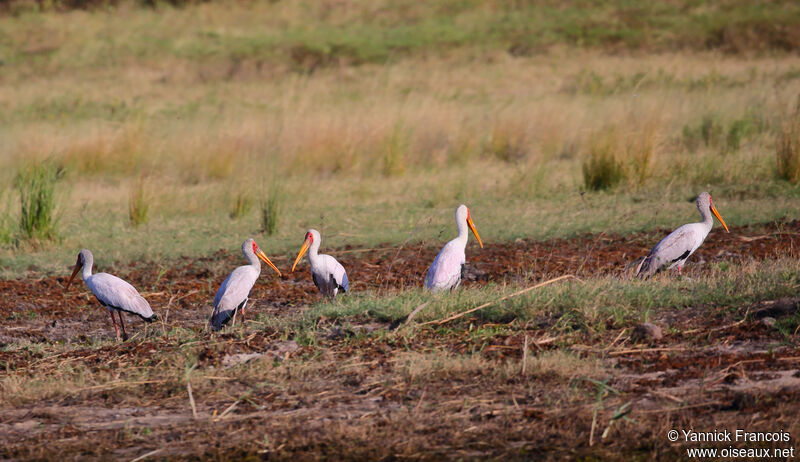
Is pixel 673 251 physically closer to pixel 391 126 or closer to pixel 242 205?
pixel 242 205

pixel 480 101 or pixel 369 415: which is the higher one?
pixel 369 415

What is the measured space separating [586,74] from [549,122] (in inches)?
364

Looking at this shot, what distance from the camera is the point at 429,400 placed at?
4.64m

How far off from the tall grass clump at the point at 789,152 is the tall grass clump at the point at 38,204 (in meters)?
8.89

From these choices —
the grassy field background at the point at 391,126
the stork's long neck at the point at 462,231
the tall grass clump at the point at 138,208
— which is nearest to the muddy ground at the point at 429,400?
the stork's long neck at the point at 462,231

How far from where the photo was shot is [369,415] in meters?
4.49

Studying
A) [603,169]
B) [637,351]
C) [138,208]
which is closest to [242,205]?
[138,208]

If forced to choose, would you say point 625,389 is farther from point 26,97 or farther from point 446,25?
point 446,25

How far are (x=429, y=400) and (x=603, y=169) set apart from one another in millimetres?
8373

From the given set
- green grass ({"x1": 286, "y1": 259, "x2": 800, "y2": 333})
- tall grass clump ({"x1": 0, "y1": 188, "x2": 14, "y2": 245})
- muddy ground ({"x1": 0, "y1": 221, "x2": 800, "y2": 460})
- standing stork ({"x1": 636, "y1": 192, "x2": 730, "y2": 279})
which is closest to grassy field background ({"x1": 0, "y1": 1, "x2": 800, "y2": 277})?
tall grass clump ({"x1": 0, "y1": 188, "x2": 14, "y2": 245})

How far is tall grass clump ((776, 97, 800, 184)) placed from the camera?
11648 mm

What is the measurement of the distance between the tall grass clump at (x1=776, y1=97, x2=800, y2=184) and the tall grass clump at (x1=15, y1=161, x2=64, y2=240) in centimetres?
889

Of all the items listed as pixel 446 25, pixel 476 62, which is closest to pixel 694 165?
pixel 476 62

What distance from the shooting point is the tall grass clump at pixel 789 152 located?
38.2 ft
